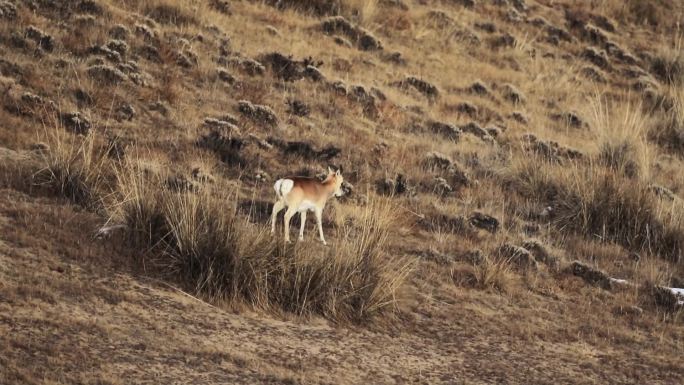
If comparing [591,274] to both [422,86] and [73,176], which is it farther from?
[422,86]

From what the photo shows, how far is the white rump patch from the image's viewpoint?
A: 29.1 ft

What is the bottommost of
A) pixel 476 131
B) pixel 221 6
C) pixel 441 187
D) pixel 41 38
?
pixel 441 187

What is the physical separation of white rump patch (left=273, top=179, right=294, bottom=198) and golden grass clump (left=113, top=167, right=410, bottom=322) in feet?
1.26

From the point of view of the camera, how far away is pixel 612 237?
41.1ft

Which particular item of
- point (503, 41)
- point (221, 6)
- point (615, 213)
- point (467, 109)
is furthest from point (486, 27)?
point (615, 213)

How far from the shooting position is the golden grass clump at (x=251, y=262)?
8.21 metres

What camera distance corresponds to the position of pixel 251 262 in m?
8.25

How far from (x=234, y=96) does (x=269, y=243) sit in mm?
6333

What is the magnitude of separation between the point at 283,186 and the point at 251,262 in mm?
939

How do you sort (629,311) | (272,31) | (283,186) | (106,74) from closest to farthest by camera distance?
(283,186) → (629,311) → (106,74) → (272,31)

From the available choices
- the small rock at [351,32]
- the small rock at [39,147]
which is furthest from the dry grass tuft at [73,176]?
the small rock at [351,32]

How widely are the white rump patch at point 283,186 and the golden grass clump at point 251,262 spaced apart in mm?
383

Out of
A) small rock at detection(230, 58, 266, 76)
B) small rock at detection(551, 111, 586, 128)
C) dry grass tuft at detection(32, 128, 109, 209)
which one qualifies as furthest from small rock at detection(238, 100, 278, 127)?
small rock at detection(551, 111, 586, 128)

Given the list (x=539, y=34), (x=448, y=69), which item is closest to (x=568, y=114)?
(x=448, y=69)
